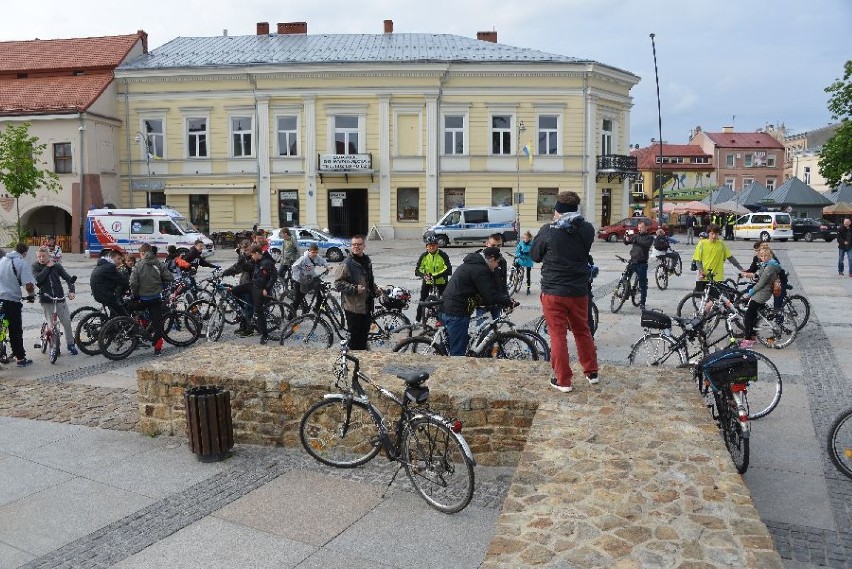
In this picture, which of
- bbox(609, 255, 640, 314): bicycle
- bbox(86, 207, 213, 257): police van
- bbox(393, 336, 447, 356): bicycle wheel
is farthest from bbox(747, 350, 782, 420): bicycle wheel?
bbox(86, 207, 213, 257): police van

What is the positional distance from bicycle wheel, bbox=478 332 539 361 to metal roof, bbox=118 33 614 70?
29609mm

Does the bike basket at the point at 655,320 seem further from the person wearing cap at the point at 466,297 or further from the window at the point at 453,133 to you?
the window at the point at 453,133

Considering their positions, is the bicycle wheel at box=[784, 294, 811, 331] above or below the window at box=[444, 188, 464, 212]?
below

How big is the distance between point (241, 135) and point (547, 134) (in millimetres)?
16102

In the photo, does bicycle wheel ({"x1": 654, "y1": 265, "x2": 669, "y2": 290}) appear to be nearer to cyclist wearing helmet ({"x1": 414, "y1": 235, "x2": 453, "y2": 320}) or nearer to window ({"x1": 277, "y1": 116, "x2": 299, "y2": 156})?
cyclist wearing helmet ({"x1": 414, "y1": 235, "x2": 453, "y2": 320})

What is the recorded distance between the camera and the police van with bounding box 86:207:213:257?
29297mm

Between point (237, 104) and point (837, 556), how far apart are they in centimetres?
3713

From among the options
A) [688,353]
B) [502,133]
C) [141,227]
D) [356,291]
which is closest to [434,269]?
[356,291]

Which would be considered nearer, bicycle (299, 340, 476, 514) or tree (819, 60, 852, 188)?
bicycle (299, 340, 476, 514)

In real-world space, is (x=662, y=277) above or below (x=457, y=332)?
above

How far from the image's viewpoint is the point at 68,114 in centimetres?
3494

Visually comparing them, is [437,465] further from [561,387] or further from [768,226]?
[768,226]

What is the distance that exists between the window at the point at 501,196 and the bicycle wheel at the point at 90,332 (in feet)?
93.4

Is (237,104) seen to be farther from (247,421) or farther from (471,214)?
(247,421)
